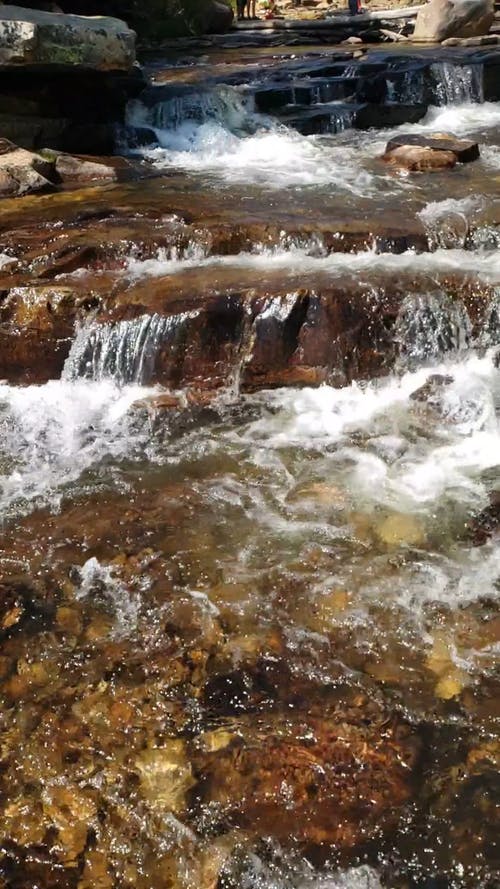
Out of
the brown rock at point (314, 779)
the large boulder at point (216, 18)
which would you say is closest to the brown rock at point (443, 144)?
the brown rock at point (314, 779)

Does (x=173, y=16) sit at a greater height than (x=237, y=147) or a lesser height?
greater

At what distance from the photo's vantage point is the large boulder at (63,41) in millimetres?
8091

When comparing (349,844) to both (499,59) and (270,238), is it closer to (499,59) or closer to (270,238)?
(270,238)

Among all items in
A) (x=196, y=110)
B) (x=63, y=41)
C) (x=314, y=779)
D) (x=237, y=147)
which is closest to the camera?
(x=314, y=779)

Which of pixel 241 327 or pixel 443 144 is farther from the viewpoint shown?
pixel 443 144

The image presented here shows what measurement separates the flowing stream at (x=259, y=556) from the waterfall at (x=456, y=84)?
4.42 meters

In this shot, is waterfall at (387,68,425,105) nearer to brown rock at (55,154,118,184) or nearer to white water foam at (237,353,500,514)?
brown rock at (55,154,118,184)

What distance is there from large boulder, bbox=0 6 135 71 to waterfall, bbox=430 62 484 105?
4.98m

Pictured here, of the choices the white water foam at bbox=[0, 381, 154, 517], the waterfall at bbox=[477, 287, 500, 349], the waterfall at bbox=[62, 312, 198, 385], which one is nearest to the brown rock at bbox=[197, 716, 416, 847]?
the white water foam at bbox=[0, 381, 154, 517]

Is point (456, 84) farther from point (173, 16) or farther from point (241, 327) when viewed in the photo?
point (173, 16)

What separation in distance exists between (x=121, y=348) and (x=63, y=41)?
510 centimetres

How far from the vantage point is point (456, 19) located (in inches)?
579

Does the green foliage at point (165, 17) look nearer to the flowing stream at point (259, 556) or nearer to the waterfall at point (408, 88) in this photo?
the waterfall at point (408, 88)

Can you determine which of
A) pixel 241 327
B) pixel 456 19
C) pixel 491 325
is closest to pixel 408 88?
pixel 456 19
